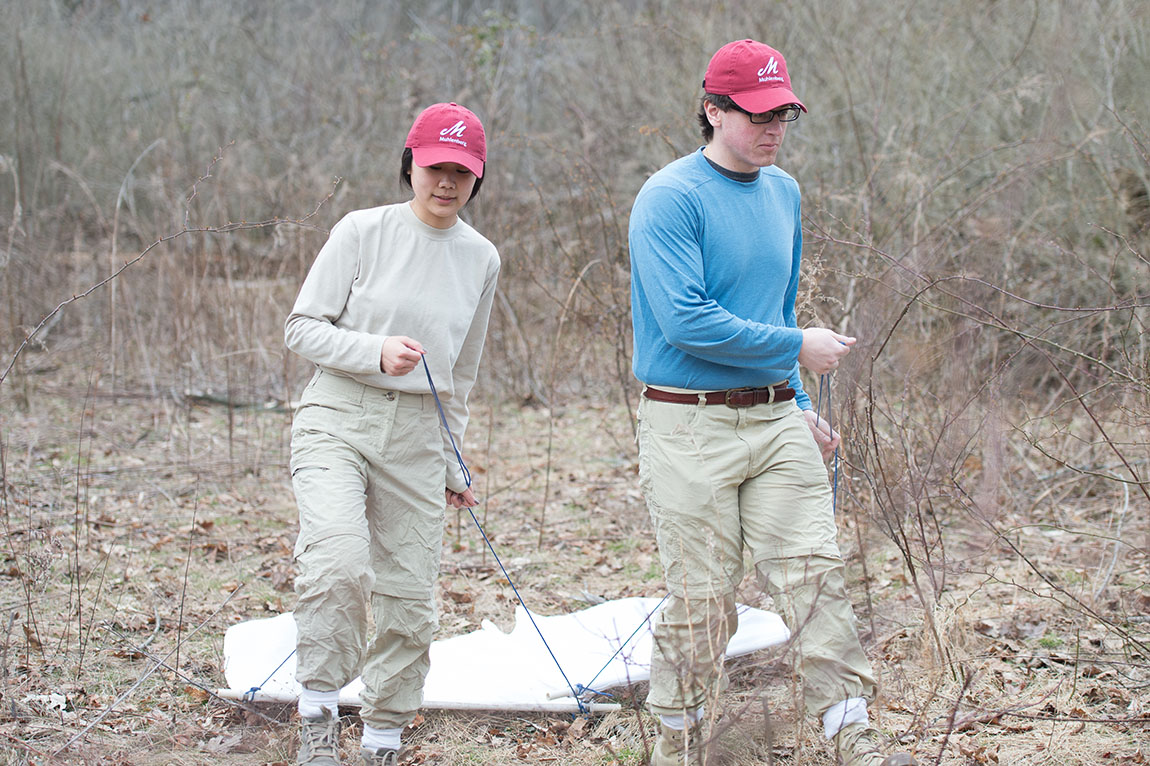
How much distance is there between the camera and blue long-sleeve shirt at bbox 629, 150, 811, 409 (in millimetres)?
2537

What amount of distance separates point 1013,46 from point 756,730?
23.2ft

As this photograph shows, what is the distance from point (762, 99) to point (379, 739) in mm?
1971

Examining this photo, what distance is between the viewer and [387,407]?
9.47ft

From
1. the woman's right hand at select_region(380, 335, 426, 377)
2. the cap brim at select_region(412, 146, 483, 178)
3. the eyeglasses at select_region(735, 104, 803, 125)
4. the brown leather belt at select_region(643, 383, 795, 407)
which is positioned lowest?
the brown leather belt at select_region(643, 383, 795, 407)

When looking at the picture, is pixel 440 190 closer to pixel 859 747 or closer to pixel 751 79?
pixel 751 79

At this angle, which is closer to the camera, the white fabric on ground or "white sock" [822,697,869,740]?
"white sock" [822,697,869,740]

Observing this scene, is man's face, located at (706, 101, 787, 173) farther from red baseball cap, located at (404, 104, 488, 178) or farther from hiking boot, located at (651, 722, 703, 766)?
hiking boot, located at (651, 722, 703, 766)

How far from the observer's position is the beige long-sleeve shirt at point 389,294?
2.85 metres

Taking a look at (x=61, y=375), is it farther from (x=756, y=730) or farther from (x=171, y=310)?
(x=756, y=730)

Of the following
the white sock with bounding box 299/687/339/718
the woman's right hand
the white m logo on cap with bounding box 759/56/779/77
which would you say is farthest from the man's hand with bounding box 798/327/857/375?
the white sock with bounding box 299/687/339/718

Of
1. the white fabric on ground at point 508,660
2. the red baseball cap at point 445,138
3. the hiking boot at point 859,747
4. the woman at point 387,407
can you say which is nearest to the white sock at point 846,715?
the hiking boot at point 859,747

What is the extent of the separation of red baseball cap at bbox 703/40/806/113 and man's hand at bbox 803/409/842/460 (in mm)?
845

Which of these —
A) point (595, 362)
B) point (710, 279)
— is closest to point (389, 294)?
point (710, 279)

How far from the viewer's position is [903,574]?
4488 millimetres
